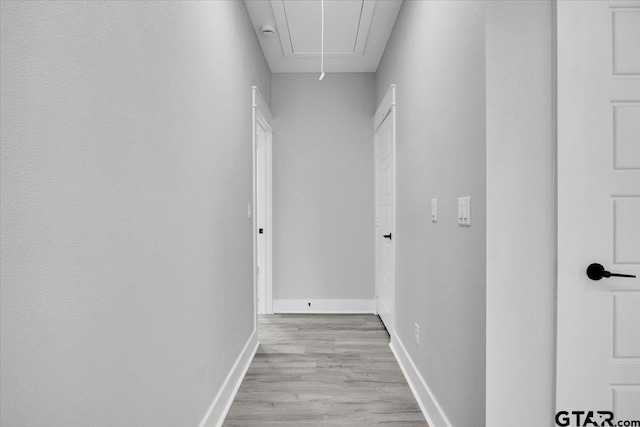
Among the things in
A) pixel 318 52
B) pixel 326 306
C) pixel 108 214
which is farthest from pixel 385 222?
pixel 108 214

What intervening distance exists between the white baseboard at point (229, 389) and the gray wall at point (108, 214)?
0.27 feet

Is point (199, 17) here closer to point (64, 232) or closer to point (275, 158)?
point (64, 232)

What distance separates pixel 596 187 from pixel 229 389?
2045mm

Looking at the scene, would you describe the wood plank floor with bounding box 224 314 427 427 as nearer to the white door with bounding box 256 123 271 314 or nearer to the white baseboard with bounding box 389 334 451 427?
the white baseboard with bounding box 389 334 451 427

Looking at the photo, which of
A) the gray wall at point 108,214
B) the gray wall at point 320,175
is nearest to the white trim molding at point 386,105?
the gray wall at point 320,175

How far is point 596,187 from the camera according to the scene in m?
1.34

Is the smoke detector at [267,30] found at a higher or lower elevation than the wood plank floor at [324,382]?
higher

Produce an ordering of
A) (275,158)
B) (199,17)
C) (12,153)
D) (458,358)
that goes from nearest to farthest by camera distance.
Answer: (12,153)
(458,358)
(199,17)
(275,158)

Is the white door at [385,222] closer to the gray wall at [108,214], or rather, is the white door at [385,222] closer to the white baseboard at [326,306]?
the white baseboard at [326,306]

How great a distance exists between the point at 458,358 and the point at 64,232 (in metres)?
1.50

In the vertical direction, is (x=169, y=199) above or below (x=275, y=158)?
below

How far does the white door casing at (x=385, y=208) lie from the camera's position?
3.11 metres

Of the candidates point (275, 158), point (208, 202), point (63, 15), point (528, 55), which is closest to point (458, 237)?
point (528, 55)

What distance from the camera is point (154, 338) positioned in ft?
4.18
